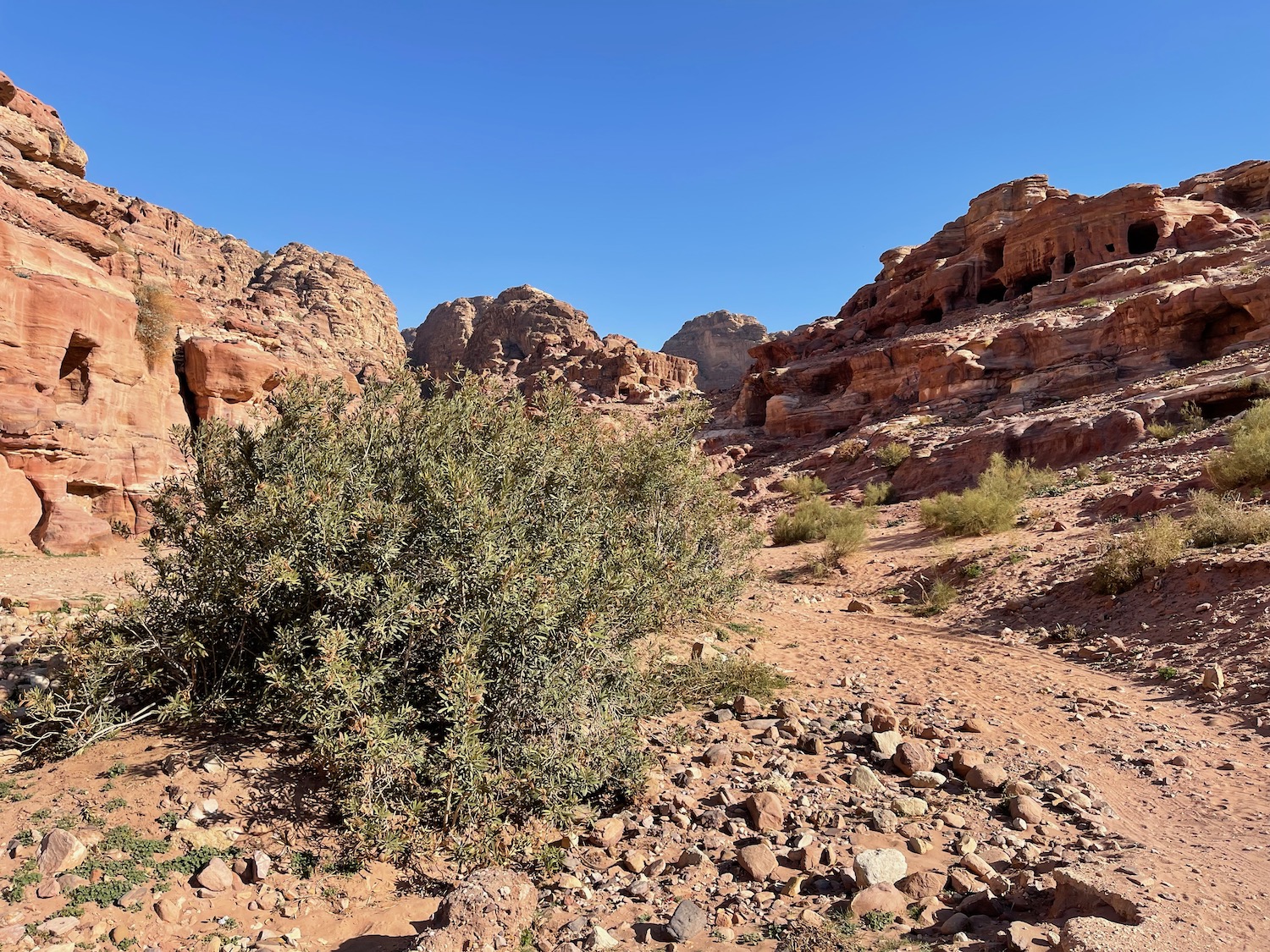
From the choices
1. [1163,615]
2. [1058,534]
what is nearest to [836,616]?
[1163,615]

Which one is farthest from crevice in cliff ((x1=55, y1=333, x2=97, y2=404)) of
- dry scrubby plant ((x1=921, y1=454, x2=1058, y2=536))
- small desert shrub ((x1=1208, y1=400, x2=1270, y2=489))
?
small desert shrub ((x1=1208, y1=400, x2=1270, y2=489))

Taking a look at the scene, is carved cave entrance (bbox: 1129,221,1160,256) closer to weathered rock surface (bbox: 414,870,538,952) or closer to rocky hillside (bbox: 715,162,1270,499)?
rocky hillside (bbox: 715,162,1270,499)

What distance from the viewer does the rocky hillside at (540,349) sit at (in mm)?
59906

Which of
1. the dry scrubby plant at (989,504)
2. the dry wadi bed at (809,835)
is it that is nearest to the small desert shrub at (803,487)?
the dry scrubby plant at (989,504)

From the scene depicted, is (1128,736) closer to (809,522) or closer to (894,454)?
(809,522)

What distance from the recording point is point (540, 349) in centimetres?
6850

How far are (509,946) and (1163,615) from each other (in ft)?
31.5

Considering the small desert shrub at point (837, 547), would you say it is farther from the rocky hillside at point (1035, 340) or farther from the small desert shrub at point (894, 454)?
the small desert shrub at point (894, 454)

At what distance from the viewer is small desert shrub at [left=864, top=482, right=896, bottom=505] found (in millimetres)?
22859

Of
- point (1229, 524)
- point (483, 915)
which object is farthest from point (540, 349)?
point (483, 915)

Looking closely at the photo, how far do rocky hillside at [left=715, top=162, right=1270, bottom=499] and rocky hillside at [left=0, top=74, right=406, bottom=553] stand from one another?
22.0m

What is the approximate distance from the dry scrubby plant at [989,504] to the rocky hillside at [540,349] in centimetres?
3657

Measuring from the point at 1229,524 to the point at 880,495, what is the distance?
1322 cm

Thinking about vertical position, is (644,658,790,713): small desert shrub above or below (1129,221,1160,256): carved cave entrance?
below
